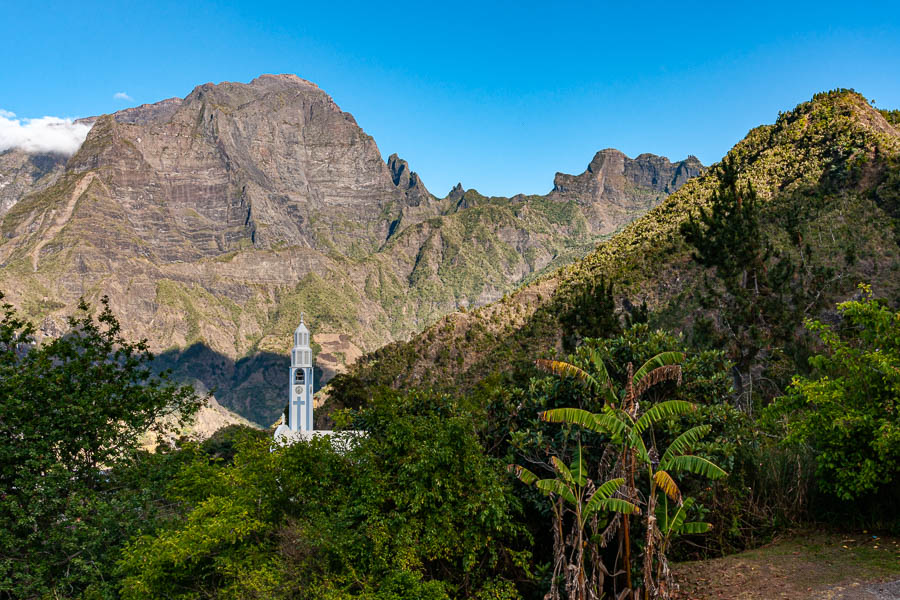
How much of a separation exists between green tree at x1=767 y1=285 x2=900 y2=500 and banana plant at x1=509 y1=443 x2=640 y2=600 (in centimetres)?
487

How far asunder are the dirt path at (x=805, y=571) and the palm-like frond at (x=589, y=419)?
150 inches

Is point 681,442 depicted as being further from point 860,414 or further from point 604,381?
point 860,414

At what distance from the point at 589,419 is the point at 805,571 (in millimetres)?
5284

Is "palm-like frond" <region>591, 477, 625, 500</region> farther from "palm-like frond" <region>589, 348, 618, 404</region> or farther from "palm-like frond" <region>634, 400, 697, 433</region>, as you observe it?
"palm-like frond" <region>589, 348, 618, 404</region>

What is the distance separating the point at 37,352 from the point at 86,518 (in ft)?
18.5

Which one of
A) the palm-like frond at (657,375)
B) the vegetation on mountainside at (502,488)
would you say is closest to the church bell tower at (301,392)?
the vegetation on mountainside at (502,488)

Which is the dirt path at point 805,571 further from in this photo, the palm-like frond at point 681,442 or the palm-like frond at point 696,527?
the palm-like frond at point 681,442

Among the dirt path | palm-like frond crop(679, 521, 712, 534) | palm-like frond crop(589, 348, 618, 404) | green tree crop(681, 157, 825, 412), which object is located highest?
green tree crop(681, 157, 825, 412)

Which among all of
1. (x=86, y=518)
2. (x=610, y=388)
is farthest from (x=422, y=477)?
(x=86, y=518)

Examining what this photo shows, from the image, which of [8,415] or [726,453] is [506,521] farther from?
[8,415]

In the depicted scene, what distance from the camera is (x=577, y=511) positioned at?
32.9 ft

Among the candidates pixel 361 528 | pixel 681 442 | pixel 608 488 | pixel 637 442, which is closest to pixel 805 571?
pixel 681 442

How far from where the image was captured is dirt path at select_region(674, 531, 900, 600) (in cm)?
981

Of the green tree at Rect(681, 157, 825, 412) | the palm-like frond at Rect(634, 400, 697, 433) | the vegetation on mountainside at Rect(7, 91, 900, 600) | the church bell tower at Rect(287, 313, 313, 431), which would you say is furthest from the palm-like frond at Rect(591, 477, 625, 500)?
the church bell tower at Rect(287, 313, 313, 431)
